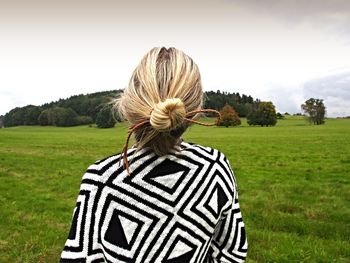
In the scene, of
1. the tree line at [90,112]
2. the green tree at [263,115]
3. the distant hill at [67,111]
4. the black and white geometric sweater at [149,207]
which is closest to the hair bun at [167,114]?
the black and white geometric sweater at [149,207]

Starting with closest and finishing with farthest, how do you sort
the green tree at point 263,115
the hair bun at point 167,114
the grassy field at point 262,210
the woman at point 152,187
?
the hair bun at point 167,114, the woman at point 152,187, the grassy field at point 262,210, the green tree at point 263,115

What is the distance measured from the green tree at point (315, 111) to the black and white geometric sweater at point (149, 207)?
103297mm

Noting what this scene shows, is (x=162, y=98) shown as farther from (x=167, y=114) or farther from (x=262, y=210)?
(x=262, y=210)

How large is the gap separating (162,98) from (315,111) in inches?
4127

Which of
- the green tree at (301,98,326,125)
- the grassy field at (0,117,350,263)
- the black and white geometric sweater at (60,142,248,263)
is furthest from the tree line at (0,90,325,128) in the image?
the black and white geometric sweater at (60,142,248,263)

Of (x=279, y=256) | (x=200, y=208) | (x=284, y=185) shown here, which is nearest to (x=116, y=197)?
(x=200, y=208)

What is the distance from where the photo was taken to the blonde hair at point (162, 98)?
6.56 feet

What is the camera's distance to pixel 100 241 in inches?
87.8

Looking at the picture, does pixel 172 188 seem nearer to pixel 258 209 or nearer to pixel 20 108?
pixel 258 209

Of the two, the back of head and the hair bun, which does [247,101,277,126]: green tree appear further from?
the hair bun

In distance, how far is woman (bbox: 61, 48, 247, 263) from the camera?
207 cm

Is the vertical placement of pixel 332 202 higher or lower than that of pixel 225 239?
lower

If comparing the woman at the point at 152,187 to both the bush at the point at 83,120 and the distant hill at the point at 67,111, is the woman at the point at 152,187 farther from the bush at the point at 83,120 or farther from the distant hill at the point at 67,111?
the bush at the point at 83,120

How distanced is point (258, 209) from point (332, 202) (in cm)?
225
